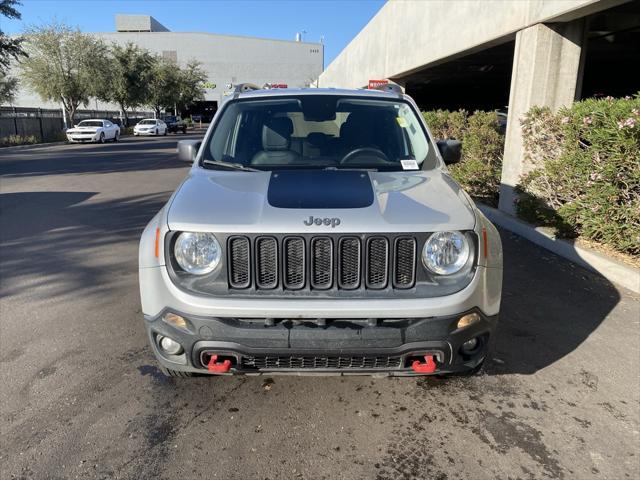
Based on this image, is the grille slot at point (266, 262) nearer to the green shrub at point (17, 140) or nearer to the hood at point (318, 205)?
the hood at point (318, 205)

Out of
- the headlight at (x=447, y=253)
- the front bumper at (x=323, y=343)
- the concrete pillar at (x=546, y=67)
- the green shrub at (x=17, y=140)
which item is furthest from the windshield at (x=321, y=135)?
the green shrub at (x=17, y=140)

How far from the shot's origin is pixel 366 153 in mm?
3889

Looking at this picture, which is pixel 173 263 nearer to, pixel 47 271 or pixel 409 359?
pixel 409 359

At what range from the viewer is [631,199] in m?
5.79

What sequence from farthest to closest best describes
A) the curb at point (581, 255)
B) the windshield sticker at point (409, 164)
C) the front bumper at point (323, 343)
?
the curb at point (581, 255) < the windshield sticker at point (409, 164) < the front bumper at point (323, 343)

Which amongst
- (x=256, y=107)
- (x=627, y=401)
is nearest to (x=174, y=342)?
(x=256, y=107)

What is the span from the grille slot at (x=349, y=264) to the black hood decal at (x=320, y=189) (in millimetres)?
232

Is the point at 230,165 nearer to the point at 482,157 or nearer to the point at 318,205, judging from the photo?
the point at 318,205

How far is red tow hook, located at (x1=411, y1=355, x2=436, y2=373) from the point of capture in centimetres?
269

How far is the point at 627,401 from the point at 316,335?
87.9 inches

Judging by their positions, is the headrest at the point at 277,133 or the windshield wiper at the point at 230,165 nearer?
the windshield wiper at the point at 230,165

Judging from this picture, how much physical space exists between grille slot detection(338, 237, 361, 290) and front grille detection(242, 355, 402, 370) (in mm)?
381

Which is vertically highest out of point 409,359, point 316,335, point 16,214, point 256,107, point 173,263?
point 256,107

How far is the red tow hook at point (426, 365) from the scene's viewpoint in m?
2.69
